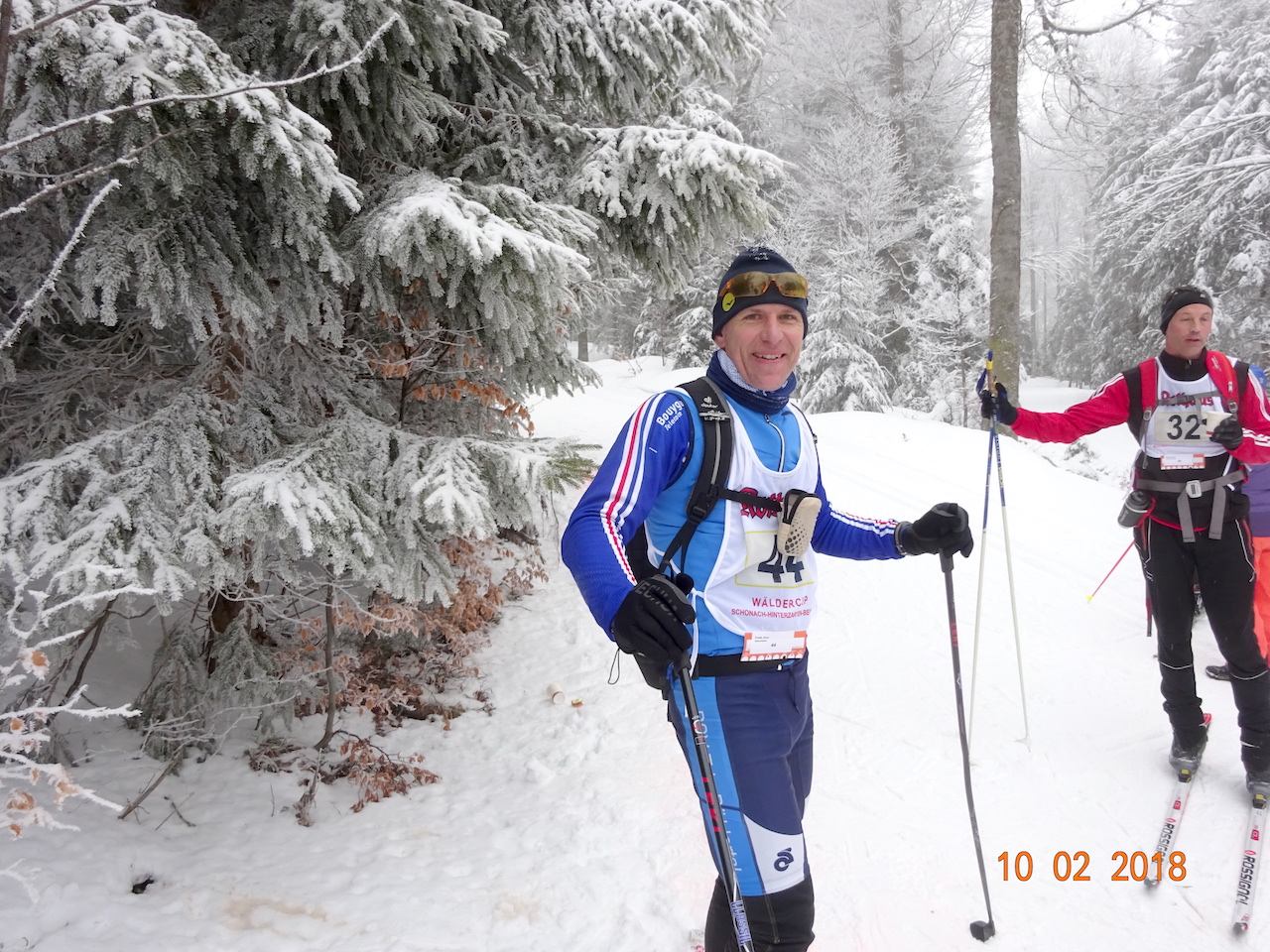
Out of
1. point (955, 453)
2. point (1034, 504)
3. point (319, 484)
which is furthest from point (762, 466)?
point (955, 453)

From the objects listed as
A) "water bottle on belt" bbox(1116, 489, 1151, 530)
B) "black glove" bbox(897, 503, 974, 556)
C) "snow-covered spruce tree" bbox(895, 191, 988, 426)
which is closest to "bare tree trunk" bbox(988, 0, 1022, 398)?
"water bottle on belt" bbox(1116, 489, 1151, 530)

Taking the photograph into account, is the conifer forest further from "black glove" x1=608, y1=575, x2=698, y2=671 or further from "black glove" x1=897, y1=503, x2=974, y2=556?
"black glove" x1=897, y1=503, x2=974, y2=556

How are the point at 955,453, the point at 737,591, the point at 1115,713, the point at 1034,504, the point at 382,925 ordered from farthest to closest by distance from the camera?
the point at 955,453 → the point at 1034,504 → the point at 1115,713 → the point at 382,925 → the point at 737,591

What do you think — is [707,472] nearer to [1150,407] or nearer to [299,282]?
[299,282]

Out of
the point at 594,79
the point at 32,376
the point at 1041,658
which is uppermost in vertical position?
the point at 594,79

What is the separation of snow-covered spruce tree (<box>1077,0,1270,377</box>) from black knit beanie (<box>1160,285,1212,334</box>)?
9977 mm

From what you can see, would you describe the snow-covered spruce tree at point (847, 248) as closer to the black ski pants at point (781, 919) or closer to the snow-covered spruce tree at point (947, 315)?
the snow-covered spruce tree at point (947, 315)

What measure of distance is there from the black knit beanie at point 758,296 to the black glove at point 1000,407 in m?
2.05

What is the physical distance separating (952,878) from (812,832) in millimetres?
700

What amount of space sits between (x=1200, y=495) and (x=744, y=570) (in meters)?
3.14

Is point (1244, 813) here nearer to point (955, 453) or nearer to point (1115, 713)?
point (1115, 713)

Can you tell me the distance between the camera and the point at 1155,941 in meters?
2.96
